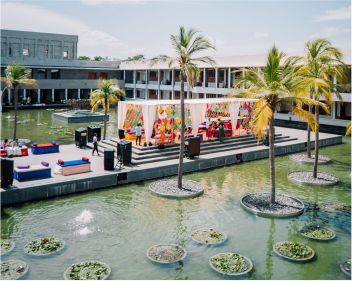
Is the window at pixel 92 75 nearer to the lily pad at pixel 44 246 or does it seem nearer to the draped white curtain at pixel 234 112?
the draped white curtain at pixel 234 112

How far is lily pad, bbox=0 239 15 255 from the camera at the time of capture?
12.0 metres

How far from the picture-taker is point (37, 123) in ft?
130

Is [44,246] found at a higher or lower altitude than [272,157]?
lower

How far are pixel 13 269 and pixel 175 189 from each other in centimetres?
888

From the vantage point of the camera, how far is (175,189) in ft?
60.2

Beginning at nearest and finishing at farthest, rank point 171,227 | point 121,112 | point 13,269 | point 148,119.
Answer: point 13,269
point 171,227
point 148,119
point 121,112

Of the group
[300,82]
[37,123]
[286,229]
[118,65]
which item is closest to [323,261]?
[286,229]

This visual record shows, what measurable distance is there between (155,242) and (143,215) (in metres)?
2.63

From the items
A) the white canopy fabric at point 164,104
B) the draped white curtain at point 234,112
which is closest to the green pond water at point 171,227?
the white canopy fabric at point 164,104

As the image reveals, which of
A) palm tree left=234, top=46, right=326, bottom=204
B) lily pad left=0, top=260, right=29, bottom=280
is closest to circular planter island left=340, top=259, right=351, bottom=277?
palm tree left=234, top=46, right=326, bottom=204

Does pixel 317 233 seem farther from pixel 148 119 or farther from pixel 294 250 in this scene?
pixel 148 119

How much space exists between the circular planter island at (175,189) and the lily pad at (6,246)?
709 cm

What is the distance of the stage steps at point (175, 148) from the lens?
883 inches

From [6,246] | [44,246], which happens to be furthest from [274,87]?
[6,246]
